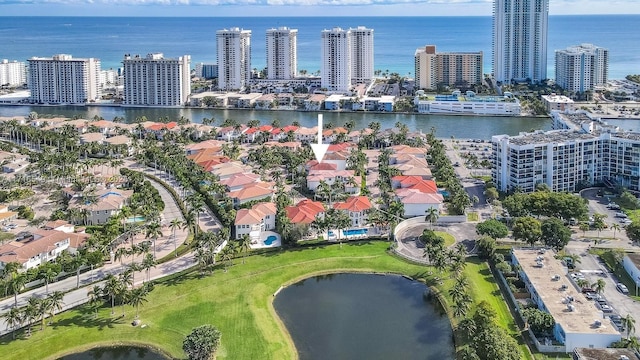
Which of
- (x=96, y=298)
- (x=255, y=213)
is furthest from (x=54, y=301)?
(x=255, y=213)

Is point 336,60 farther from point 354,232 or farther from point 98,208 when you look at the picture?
point 354,232

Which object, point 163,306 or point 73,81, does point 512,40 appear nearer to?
point 73,81

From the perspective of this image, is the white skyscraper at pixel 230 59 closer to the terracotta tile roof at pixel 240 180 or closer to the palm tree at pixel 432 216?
the terracotta tile roof at pixel 240 180

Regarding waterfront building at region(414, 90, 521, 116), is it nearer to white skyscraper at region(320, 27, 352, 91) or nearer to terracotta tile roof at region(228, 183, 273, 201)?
white skyscraper at region(320, 27, 352, 91)

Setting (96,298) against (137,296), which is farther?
(96,298)

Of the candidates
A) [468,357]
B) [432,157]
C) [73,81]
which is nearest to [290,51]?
[73,81]

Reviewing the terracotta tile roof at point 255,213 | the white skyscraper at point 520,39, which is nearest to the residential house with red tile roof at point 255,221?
the terracotta tile roof at point 255,213
